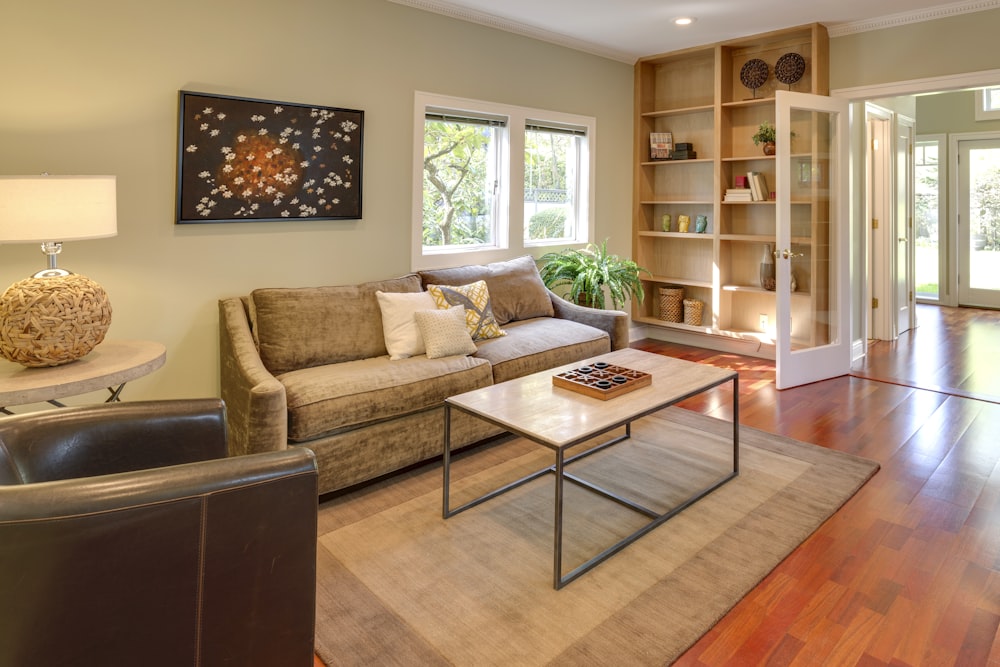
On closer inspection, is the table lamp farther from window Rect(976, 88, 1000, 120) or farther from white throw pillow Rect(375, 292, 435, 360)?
window Rect(976, 88, 1000, 120)

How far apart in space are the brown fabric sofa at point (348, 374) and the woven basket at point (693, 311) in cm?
194

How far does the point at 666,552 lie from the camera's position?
236 centimetres

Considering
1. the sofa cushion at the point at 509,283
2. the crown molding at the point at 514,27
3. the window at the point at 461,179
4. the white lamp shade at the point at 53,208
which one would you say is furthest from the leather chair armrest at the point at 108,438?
the crown molding at the point at 514,27

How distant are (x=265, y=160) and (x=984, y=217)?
8092 mm

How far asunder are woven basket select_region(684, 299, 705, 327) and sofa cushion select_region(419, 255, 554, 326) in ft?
5.82

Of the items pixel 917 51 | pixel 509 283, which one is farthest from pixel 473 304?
pixel 917 51

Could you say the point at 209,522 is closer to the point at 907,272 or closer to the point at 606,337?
the point at 606,337

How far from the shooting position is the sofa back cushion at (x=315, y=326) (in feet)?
10.3

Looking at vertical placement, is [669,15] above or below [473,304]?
above

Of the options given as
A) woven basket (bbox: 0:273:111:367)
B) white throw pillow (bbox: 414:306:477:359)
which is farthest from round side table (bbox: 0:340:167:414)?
white throw pillow (bbox: 414:306:477:359)

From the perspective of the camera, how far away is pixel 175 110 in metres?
3.06

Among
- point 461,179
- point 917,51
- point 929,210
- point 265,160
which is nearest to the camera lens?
point 265,160

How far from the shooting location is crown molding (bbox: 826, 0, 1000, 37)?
13.1 feet

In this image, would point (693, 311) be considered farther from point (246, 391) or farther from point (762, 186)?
point (246, 391)
